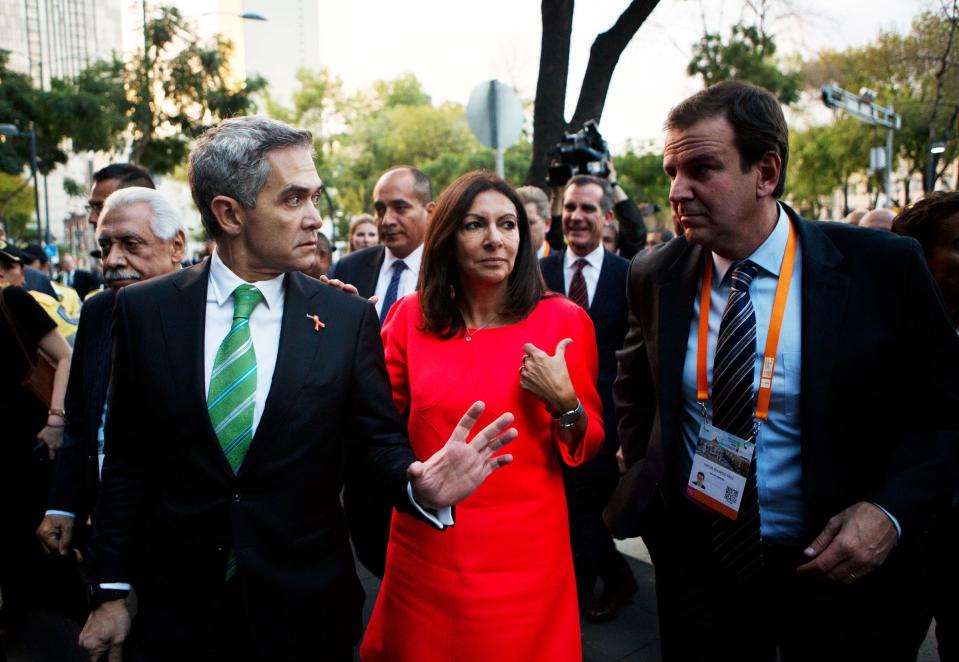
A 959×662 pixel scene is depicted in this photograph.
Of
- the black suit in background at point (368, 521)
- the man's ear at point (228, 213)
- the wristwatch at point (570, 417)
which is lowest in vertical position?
the black suit in background at point (368, 521)

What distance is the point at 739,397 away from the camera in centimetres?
224

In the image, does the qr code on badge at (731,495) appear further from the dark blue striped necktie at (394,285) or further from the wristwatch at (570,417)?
the dark blue striped necktie at (394,285)

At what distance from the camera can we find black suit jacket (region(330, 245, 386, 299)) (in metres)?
4.99

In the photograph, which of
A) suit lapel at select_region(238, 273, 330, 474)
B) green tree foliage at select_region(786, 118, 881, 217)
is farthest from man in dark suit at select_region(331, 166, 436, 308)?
green tree foliage at select_region(786, 118, 881, 217)

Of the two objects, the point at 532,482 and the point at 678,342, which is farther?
the point at 532,482

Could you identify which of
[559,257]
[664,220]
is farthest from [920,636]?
[664,220]

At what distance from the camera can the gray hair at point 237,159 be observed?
2205 millimetres

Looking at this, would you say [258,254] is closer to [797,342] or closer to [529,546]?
[529,546]

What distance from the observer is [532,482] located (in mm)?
2633

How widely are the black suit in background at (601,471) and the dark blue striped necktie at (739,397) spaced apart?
0.88 metres

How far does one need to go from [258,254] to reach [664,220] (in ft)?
162

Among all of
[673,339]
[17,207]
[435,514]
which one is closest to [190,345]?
[435,514]

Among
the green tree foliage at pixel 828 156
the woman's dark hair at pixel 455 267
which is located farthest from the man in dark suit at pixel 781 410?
the green tree foliage at pixel 828 156

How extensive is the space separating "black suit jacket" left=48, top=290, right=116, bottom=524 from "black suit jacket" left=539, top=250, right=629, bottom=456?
2389 millimetres
